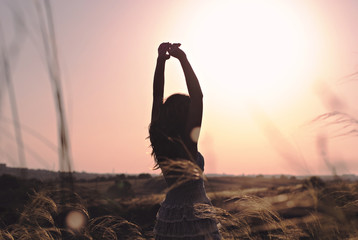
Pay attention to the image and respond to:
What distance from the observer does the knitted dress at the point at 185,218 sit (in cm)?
199

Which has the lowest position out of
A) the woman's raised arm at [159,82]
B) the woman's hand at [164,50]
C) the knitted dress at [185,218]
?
the knitted dress at [185,218]

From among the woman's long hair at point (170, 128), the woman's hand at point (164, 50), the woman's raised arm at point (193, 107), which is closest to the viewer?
the woman's raised arm at point (193, 107)

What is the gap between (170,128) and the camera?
2.09 meters

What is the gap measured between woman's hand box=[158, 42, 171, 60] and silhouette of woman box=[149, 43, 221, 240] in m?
0.11

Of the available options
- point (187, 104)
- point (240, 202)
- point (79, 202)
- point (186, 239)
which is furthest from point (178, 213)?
point (79, 202)

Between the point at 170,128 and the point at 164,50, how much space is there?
66 cm

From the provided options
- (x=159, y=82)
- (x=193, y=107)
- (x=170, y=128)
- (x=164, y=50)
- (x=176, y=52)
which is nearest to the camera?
(x=193, y=107)

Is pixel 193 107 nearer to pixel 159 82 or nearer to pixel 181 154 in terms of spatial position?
pixel 181 154

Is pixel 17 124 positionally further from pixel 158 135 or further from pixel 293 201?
pixel 293 201

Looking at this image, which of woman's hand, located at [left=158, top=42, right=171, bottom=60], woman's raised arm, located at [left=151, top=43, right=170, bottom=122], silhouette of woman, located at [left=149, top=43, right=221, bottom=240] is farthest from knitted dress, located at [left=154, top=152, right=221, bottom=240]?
woman's hand, located at [left=158, top=42, right=171, bottom=60]

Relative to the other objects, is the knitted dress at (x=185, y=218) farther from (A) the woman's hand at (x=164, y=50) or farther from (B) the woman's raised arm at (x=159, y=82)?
(A) the woman's hand at (x=164, y=50)

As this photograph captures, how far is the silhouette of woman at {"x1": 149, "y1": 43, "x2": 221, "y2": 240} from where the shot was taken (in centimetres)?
198

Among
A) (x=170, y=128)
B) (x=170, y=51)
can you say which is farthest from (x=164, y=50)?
(x=170, y=128)

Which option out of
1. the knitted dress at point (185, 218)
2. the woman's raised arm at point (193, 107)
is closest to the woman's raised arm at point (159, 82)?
the woman's raised arm at point (193, 107)
